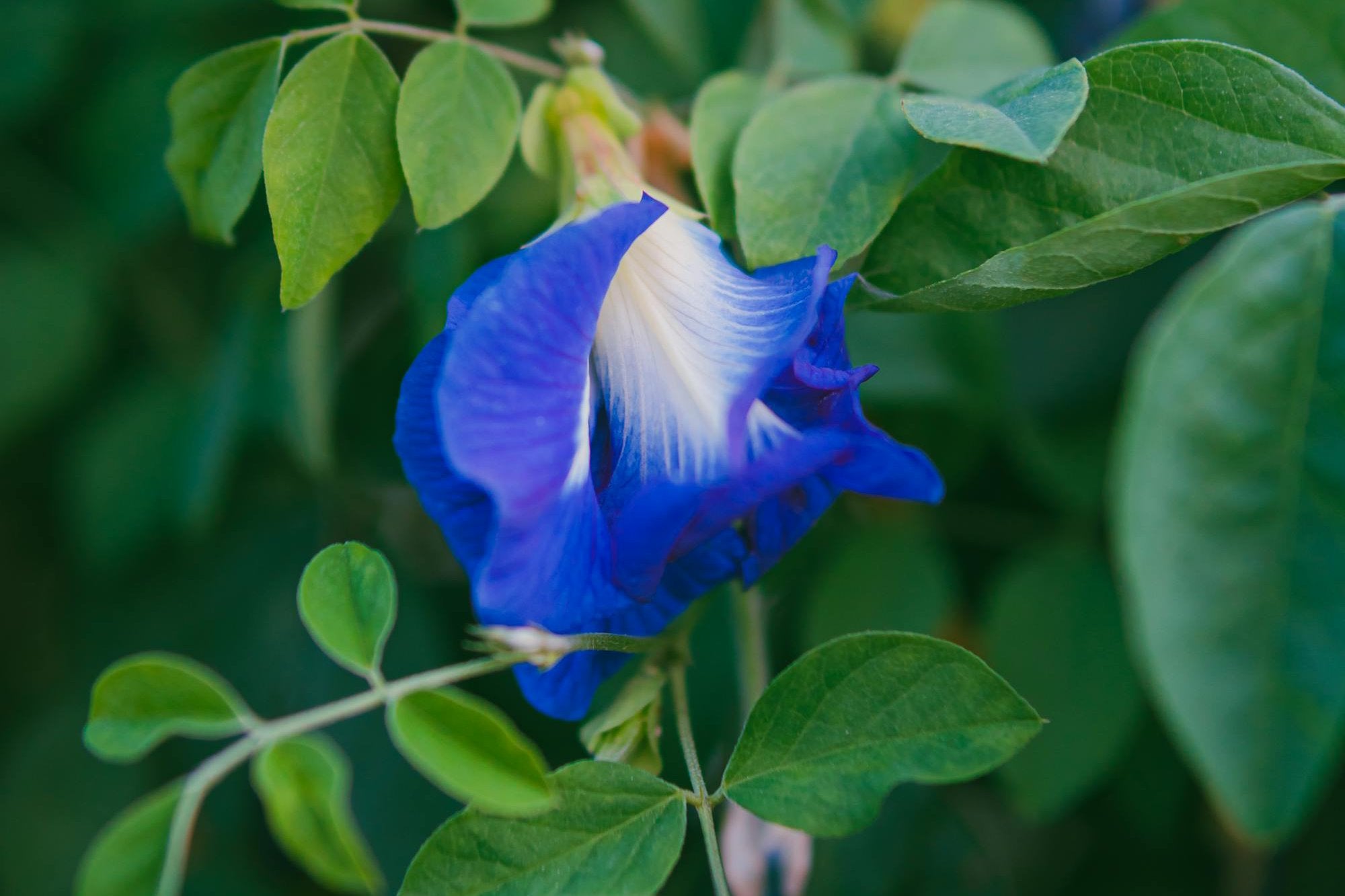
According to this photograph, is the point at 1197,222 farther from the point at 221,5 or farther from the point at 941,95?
the point at 221,5

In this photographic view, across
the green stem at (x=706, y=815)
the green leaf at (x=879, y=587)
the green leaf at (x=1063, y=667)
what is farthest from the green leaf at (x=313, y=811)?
the green leaf at (x=1063, y=667)

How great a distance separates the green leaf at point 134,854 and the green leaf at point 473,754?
121 millimetres

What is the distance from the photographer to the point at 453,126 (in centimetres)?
72

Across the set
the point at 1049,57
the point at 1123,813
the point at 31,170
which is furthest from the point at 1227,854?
the point at 31,170

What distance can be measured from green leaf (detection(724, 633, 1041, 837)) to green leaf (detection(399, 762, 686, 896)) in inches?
2.0

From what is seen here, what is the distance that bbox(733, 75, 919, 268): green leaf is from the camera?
69 centimetres

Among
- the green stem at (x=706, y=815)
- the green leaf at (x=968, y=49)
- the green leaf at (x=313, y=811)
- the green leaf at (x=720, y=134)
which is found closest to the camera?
the green leaf at (x=313, y=811)

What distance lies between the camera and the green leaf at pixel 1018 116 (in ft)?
1.99

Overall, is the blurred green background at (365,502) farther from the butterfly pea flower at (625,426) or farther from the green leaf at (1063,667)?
the butterfly pea flower at (625,426)

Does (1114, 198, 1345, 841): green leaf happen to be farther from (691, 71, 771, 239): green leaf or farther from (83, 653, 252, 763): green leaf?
(83, 653, 252, 763): green leaf

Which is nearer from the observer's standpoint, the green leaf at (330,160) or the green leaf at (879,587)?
the green leaf at (330,160)

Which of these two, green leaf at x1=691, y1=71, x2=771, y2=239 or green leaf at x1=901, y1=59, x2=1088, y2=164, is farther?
green leaf at x1=691, y1=71, x2=771, y2=239

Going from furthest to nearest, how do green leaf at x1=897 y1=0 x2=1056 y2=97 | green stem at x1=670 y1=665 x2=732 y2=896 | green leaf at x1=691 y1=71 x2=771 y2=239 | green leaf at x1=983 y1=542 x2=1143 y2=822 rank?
1. green leaf at x1=983 y1=542 x2=1143 y2=822
2. green leaf at x1=897 y1=0 x2=1056 y2=97
3. green leaf at x1=691 y1=71 x2=771 y2=239
4. green stem at x1=670 y1=665 x2=732 y2=896

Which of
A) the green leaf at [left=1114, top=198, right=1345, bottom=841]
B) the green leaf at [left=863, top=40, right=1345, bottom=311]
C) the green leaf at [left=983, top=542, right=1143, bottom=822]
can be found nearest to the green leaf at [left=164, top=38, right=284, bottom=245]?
the green leaf at [left=863, top=40, right=1345, bottom=311]
